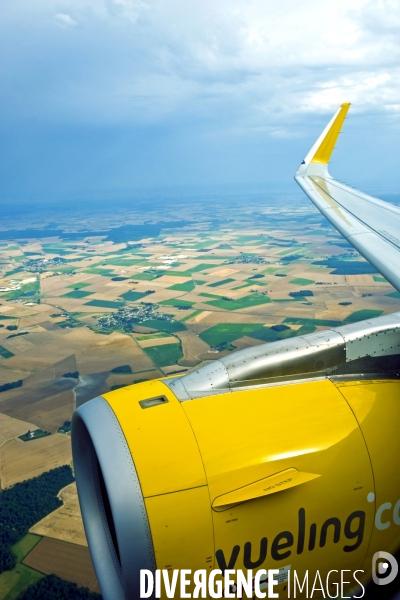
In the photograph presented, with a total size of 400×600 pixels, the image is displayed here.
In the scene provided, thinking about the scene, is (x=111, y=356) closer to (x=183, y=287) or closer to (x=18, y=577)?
(x=18, y=577)

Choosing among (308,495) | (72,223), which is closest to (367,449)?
(308,495)

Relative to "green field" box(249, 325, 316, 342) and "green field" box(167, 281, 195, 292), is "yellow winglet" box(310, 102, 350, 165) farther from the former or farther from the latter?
"green field" box(167, 281, 195, 292)

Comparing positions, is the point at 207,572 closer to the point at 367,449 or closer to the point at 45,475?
the point at 367,449

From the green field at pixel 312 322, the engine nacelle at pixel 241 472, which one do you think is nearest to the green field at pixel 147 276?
the green field at pixel 312 322

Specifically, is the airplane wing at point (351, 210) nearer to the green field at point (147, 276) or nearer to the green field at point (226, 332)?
the green field at point (226, 332)

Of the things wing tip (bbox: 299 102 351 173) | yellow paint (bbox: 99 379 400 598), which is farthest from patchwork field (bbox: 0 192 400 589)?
wing tip (bbox: 299 102 351 173)

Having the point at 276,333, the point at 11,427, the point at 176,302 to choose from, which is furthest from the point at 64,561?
the point at 176,302
